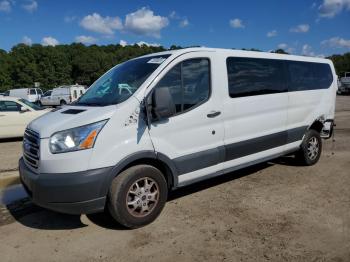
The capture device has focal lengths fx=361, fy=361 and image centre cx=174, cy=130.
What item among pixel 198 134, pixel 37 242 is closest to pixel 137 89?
pixel 198 134

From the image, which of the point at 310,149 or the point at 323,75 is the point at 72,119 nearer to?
the point at 310,149

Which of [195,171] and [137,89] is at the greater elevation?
[137,89]

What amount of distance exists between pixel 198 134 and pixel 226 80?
93 cm

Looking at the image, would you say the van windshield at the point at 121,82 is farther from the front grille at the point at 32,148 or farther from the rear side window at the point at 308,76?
the rear side window at the point at 308,76

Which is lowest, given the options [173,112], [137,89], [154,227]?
[154,227]

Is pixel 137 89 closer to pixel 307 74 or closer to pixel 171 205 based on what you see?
pixel 171 205

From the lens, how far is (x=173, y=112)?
14.4 ft

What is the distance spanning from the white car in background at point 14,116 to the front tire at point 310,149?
8.40m

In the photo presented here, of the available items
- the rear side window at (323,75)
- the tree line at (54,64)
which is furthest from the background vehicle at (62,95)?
the tree line at (54,64)

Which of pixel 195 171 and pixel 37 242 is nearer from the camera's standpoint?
pixel 37 242

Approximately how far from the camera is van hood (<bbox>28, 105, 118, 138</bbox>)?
12.8ft

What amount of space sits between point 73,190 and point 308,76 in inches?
194

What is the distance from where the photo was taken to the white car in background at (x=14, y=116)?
442 inches

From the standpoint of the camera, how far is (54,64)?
95.9 metres
